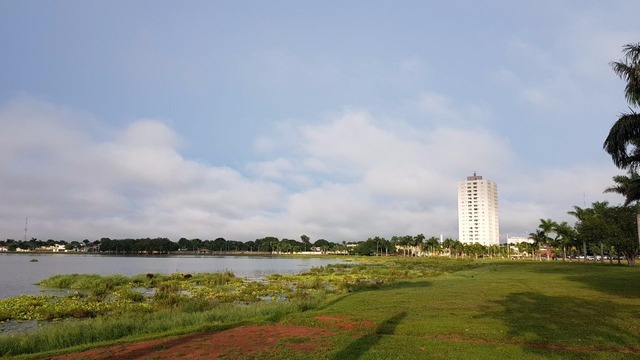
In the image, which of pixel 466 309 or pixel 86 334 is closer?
pixel 86 334

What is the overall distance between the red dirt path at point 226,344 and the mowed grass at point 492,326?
1104mm

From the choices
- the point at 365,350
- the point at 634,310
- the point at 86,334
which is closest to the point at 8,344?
the point at 86,334

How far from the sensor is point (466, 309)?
68.8 ft

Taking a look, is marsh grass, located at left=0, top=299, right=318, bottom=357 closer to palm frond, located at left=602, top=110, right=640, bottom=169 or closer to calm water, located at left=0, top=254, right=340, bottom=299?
palm frond, located at left=602, top=110, right=640, bottom=169

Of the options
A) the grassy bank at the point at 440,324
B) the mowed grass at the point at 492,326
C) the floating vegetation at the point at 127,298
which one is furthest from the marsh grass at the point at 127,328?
the floating vegetation at the point at 127,298

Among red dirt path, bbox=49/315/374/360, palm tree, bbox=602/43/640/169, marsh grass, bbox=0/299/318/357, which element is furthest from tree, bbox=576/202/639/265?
red dirt path, bbox=49/315/374/360

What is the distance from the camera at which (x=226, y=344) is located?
1462 cm

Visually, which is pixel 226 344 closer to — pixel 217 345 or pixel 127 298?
pixel 217 345

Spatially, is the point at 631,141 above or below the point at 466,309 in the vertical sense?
above

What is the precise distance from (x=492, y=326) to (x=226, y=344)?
10.3 m

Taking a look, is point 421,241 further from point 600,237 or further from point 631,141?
point 631,141

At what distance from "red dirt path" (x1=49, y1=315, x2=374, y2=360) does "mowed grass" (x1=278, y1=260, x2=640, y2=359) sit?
1104 millimetres

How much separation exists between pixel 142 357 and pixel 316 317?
8.75 m

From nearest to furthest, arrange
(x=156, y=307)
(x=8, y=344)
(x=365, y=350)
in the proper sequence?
(x=365, y=350), (x=8, y=344), (x=156, y=307)
